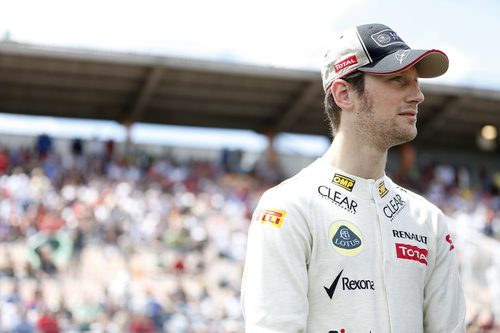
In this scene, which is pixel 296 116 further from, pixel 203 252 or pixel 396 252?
pixel 396 252

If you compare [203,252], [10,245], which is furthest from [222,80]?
[10,245]

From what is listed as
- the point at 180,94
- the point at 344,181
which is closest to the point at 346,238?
the point at 344,181

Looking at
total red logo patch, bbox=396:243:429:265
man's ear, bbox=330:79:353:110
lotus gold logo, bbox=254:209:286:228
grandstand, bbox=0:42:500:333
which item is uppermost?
grandstand, bbox=0:42:500:333

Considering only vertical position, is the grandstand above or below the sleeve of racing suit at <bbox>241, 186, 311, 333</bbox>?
above

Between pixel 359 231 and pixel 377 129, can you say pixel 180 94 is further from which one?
pixel 359 231

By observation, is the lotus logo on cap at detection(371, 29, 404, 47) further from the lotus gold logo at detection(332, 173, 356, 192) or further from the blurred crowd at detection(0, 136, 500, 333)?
the blurred crowd at detection(0, 136, 500, 333)

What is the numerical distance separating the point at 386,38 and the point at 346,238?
26.0 inches

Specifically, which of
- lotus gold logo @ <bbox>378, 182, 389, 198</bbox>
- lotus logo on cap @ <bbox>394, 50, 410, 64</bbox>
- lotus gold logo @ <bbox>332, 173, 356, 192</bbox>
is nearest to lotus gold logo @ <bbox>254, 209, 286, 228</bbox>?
lotus gold logo @ <bbox>332, 173, 356, 192</bbox>

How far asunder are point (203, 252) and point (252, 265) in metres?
13.2

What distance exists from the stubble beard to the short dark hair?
0.03 m

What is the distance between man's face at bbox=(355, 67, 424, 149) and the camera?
2418 millimetres

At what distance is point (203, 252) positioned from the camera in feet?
50.2

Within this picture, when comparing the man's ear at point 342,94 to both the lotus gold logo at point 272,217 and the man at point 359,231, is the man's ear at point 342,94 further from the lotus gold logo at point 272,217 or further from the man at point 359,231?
the lotus gold logo at point 272,217

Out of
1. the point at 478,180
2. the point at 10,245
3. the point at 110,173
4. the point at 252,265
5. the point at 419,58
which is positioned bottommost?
the point at 252,265
